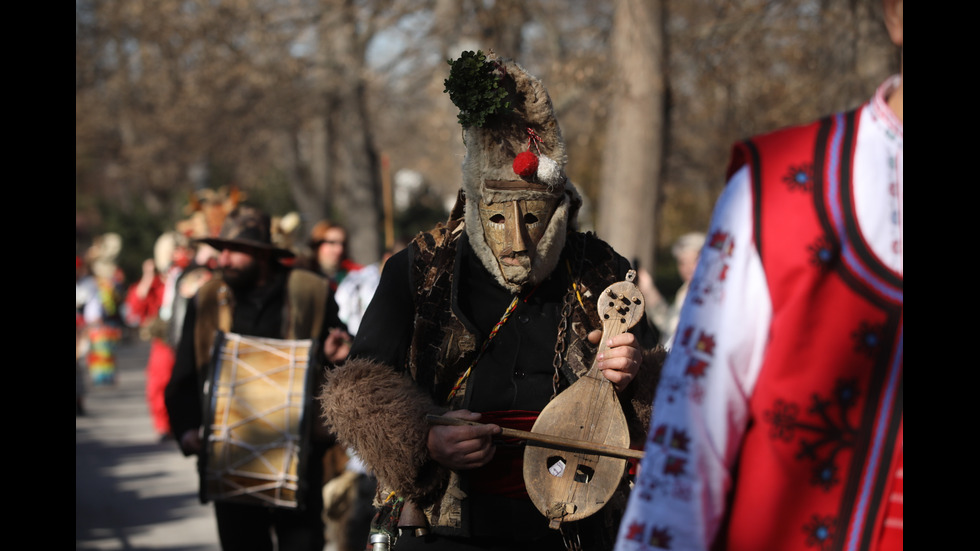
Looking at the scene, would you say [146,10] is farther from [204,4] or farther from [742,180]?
[742,180]

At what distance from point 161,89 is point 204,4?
23.5 feet

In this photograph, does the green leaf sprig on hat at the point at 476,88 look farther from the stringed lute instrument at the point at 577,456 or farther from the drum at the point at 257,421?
the drum at the point at 257,421

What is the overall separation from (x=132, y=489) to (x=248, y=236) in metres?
4.95

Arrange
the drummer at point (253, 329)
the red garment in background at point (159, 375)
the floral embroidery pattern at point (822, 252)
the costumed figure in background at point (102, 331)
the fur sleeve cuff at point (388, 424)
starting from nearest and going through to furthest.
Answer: the floral embroidery pattern at point (822, 252) → the fur sleeve cuff at point (388, 424) → the drummer at point (253, 329) → the red garment in background at point (159, 375) → the costumed figure in background at point (102, 331)

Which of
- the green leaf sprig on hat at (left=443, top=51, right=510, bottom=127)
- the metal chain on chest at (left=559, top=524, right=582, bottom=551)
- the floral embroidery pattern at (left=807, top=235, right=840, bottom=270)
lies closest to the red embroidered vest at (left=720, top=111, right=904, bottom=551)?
the floral embroidery pattern at (left=807, top=235, right=840, bottom=270)

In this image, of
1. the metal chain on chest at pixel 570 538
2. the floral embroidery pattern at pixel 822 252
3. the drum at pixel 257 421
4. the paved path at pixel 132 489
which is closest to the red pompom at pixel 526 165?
the metal chain on chest at pixel 570 538

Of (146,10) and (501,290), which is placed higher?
(146,10)

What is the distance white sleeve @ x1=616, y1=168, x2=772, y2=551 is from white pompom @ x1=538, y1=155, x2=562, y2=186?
59.9 inches

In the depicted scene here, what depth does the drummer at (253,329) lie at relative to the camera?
5227 millimetres

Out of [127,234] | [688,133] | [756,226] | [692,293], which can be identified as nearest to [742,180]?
[756,226]

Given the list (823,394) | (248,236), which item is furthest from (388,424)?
(248,236)

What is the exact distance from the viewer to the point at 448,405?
10.7ft

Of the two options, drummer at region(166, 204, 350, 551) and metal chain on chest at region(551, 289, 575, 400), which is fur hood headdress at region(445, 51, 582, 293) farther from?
drummer at region(166, 204, 350, 551)

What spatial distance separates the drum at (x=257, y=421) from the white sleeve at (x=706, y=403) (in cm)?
351
